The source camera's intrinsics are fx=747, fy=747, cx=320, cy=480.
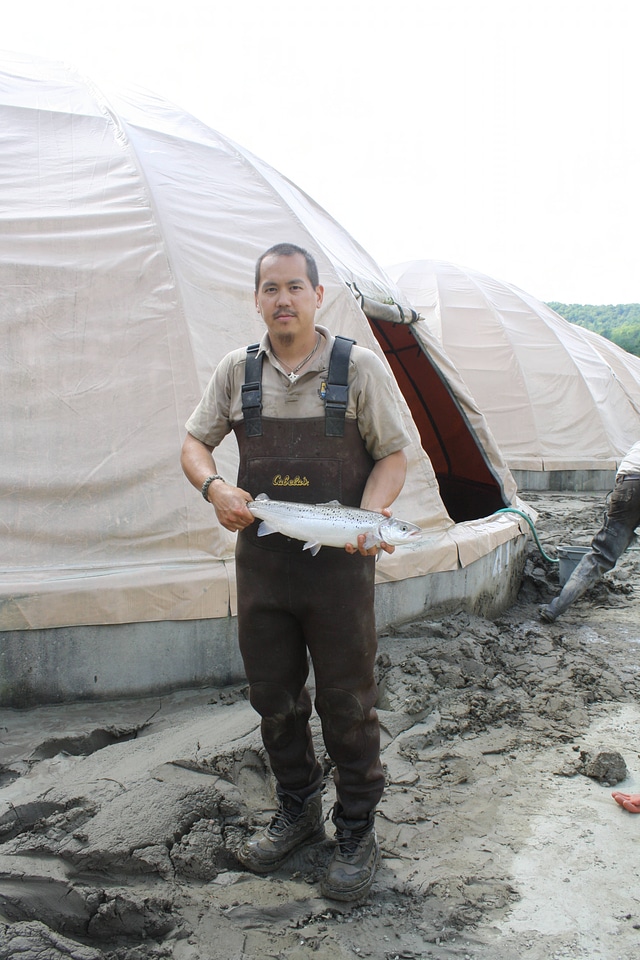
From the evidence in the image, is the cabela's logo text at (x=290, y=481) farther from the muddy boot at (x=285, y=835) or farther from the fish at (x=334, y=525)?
the muddy boot at (x=285, y=835)

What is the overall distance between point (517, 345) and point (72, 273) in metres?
11.8

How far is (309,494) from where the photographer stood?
251 centimetres

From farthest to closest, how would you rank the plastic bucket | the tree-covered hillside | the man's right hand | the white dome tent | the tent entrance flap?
Result: the tree-covered hillside, the tent entrance flap, the plastic bucket, the white dome tent, the man's right hand

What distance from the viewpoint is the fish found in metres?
2.28

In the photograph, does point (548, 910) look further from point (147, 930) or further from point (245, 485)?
point (245, 485)

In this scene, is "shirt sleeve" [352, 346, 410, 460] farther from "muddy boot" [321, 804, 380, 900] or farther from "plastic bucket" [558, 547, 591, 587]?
"plastic bucket" [558, 547, 591, 587]

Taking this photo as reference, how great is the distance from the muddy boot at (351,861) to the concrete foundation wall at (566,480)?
11.7 metres

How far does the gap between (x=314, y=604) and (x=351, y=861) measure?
35.5 inches

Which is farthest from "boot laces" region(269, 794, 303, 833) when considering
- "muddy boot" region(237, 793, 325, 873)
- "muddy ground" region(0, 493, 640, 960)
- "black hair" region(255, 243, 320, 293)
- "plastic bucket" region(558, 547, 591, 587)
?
"plastic bucket" region(558, 547, 591, 587)

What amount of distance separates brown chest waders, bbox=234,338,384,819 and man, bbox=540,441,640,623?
12.1 ft

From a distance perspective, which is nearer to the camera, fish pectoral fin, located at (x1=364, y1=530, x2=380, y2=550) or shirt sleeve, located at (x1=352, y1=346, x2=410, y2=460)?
fish pectoral fin, located at (x1=364, y1=530, x2=380, y2=550)

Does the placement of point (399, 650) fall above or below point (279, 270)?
below

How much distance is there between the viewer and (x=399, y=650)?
4.57m

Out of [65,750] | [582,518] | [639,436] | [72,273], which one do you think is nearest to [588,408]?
[639,436]
